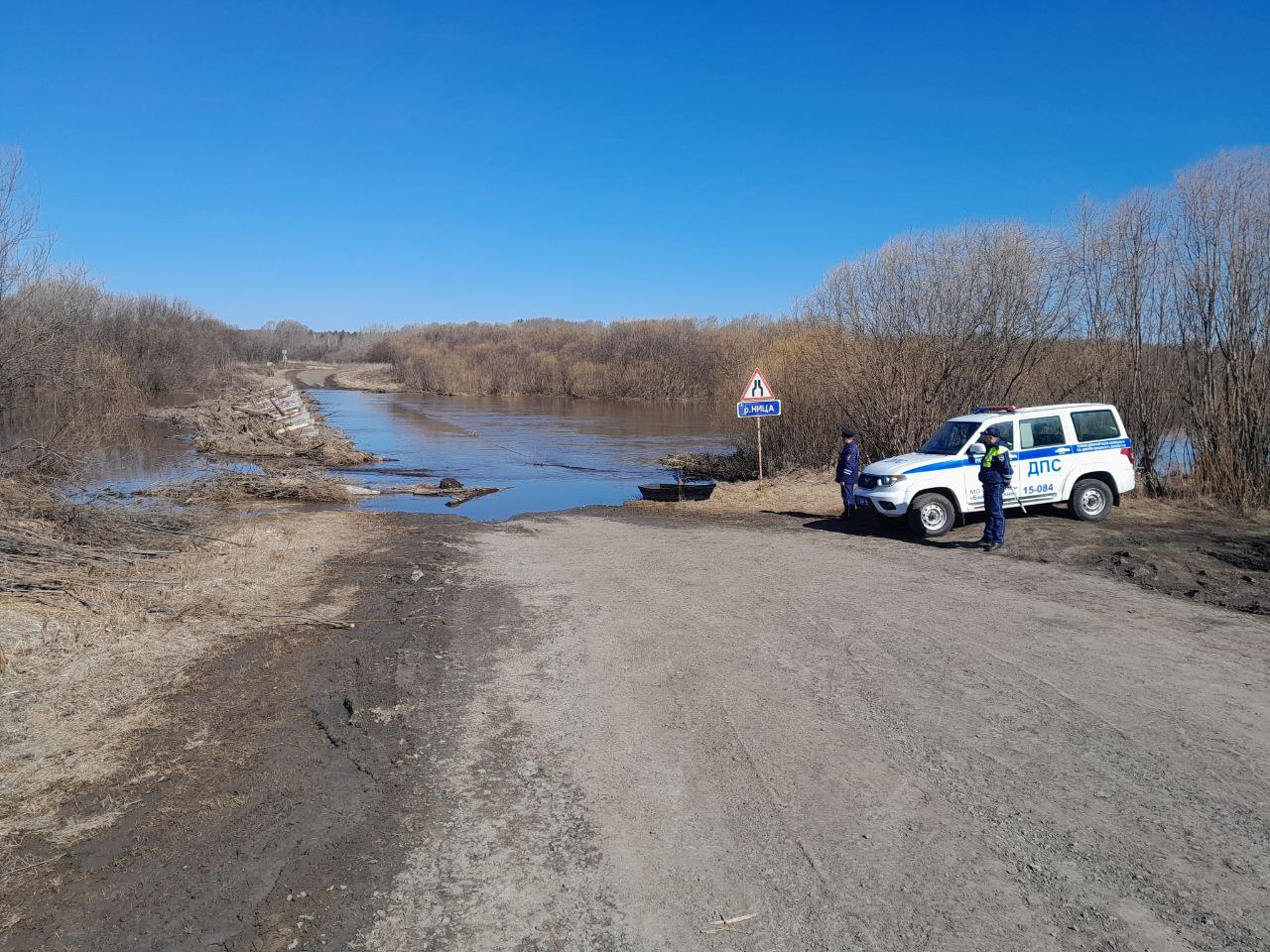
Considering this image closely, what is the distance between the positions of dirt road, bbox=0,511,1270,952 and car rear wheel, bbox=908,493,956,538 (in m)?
4.89

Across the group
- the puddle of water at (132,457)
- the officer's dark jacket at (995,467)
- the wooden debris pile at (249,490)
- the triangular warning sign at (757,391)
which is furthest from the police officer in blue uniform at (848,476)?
the puddle of water at (132,457)

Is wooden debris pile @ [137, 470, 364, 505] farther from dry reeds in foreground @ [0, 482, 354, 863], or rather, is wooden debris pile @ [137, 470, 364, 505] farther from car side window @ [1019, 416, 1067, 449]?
car side window @ [1019, 416, 1067, 449]

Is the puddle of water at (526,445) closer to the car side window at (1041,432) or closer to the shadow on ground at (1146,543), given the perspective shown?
the shadow on ground at (1146,543)

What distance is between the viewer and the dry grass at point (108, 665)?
5.16m

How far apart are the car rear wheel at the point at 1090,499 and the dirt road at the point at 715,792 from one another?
5.77 m

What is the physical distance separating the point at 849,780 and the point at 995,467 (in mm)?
9554

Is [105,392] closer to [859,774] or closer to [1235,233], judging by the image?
[859,774]

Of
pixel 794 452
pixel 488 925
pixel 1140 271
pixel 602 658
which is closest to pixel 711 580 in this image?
pixel 602 658

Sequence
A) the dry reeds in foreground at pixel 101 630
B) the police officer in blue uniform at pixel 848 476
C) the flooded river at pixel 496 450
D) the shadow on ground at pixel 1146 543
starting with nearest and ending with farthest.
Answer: the dry reeds in foreground at pixel 101 630 → the shadow on ground at pixel 1146 543 → the police officer in blue uniform at pixel 848 476 → the flooded river at pixel 496 450

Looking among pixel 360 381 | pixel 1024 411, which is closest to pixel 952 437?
pixel 1024 411

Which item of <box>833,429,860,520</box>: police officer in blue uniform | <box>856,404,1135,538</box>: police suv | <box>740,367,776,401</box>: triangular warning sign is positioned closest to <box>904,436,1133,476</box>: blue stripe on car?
<box>856,404,1135,538</box>: police suv

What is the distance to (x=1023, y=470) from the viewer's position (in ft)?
49.5

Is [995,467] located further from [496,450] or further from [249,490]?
[496,450]

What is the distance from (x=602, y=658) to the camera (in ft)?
26.6
